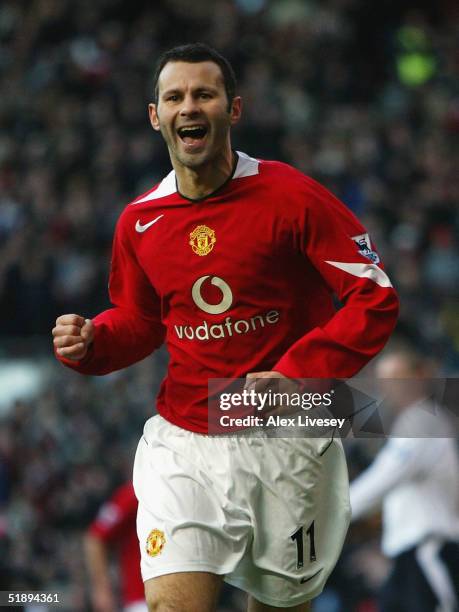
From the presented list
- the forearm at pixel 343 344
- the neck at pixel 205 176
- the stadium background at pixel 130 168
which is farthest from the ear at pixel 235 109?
the stadium background at pixel 130 168

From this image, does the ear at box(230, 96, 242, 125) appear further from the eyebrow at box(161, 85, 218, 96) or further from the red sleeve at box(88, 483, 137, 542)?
the red sleeve at box(88, 483, 137, 542)

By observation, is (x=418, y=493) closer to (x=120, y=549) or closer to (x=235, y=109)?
(x=120, y=549)

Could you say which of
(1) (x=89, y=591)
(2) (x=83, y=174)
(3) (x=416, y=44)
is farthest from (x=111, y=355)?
(3) (x=416, y=44)

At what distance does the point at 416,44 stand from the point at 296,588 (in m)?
11.8

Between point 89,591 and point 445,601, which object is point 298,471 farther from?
point 89,591

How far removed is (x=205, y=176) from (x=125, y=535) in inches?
114

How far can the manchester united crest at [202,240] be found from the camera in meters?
4.15

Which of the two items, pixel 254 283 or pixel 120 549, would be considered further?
pixel 120 549

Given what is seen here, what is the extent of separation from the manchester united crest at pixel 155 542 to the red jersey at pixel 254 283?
38cm

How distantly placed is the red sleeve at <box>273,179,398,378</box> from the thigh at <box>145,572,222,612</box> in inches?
27.3

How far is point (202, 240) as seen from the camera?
13.7 ft

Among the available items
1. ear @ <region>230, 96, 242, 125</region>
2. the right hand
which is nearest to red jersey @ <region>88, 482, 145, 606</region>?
the right hand

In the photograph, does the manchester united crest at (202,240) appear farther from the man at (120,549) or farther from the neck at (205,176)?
the man at (120,549)

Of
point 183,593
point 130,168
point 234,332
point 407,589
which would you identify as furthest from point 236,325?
point 130,168
